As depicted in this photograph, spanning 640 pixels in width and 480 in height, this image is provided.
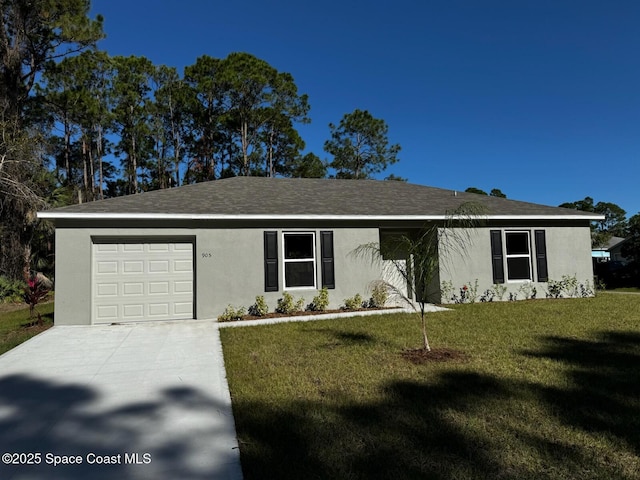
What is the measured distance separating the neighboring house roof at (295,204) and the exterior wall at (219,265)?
38cm

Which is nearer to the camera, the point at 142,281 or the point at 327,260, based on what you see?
the point at 142,281

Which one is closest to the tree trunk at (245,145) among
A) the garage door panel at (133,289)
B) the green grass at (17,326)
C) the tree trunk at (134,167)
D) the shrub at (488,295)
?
the tree trunk at (134,167)

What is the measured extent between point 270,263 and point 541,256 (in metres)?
8.49

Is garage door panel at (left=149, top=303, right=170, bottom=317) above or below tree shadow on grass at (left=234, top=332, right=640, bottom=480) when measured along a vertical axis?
above

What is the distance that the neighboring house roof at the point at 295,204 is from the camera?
30.4ft

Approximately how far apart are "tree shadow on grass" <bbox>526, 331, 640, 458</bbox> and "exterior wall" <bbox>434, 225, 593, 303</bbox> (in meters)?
4.97

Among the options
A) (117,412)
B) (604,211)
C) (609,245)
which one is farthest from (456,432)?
(604,211)

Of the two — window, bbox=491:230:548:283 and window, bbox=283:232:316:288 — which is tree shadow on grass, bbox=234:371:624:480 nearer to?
window, bbox=283:232:316:288

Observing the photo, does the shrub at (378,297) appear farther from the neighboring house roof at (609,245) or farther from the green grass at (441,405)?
the neighboring house roof at (609,245)

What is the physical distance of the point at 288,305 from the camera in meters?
9.78

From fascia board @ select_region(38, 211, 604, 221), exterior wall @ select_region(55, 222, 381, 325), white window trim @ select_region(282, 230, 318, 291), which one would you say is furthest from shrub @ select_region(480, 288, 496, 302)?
white window trim @ select_region(282, 230, 318, 291)

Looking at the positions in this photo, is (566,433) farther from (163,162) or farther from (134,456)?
(163,162)

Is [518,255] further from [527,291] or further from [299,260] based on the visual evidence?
[299,260]

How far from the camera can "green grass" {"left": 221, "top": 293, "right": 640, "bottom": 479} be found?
2.81m
